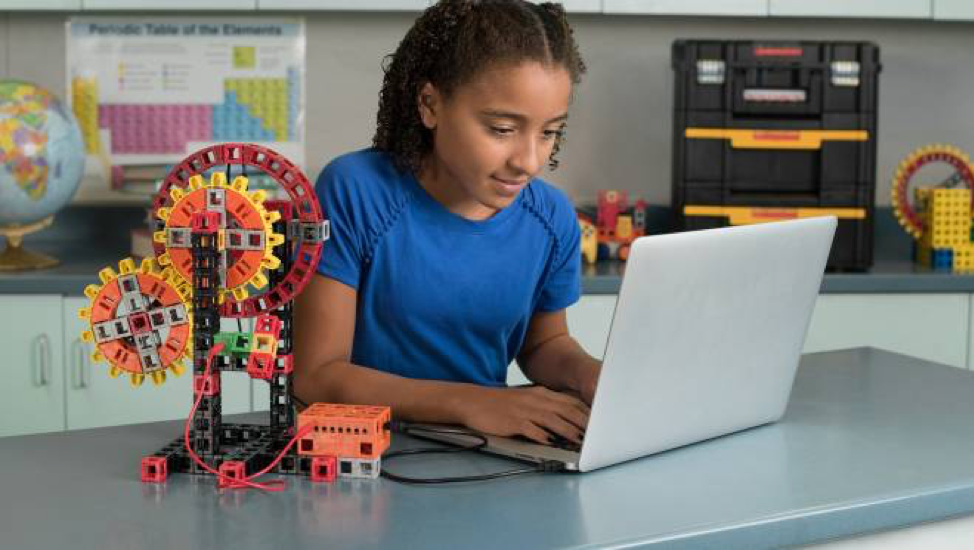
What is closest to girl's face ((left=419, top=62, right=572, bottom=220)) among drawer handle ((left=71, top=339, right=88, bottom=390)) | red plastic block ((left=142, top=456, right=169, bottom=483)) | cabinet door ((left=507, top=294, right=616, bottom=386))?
red plastic block ((left=142, top=456, right=169, bottom=483))

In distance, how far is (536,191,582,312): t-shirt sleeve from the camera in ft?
5.55

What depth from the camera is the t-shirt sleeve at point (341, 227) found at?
4.92ft

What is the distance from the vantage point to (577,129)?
10.2 feet

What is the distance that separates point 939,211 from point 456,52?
1.69 m

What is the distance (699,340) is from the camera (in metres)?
1.23

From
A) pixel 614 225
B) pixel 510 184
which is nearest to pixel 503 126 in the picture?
pixel 510 184

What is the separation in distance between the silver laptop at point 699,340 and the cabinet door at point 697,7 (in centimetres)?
154

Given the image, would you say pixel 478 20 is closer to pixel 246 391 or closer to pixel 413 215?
pixel 413 215

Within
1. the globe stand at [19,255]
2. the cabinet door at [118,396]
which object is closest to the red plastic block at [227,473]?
the cabinet door at [118,396]

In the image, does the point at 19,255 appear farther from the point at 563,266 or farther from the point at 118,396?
the point at 563,266

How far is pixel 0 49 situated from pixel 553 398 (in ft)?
6.91

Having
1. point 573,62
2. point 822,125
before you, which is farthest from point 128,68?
point 573,62

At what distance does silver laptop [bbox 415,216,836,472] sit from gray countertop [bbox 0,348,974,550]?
0.09 ft

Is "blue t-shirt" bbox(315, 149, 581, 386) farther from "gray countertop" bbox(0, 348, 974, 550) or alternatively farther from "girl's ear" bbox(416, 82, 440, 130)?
"gray countertop" bbox(0, 348, 974, 550)
